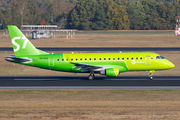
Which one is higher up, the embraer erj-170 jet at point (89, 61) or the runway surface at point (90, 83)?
the embraer erj-170 jet at point (89, 61)

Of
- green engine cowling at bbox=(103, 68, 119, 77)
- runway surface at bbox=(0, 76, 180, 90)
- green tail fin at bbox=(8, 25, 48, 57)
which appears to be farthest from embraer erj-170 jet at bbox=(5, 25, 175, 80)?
runway surface at bbox=(0, 76, 180, 90)

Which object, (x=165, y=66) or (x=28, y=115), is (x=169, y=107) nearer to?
(x=28, y=115)

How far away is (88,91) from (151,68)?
12.0 meters

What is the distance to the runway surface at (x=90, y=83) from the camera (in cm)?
3550

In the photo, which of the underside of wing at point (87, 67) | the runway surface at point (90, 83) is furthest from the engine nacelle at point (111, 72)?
the underside of wing at point (87, 67)

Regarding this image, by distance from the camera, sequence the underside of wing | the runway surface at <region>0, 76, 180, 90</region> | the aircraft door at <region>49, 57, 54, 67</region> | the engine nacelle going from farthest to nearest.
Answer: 1. the aircraft door at <region>49, 57, 54, 67</region>
2. the underside of wing
3. the engine nacelle
4. the runway surface at <region>0, 76, 180, 90</region>

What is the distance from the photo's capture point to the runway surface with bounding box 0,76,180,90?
35.5 meters

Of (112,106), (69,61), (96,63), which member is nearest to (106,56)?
(96,63)

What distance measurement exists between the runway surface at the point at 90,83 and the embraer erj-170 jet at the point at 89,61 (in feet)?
5.01

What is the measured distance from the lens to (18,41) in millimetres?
41219

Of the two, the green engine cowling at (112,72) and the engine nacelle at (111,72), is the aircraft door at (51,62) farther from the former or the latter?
the green engine cowling at (112,72)

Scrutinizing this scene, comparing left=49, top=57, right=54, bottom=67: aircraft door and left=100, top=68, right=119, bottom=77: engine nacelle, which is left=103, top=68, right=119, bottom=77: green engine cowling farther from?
left=49, top=57, right=54, bottom=67: aircraft door

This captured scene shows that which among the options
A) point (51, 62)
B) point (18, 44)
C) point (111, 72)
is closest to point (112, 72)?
point (111, 72)

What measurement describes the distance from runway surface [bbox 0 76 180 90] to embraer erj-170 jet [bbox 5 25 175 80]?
1527 millimetres
